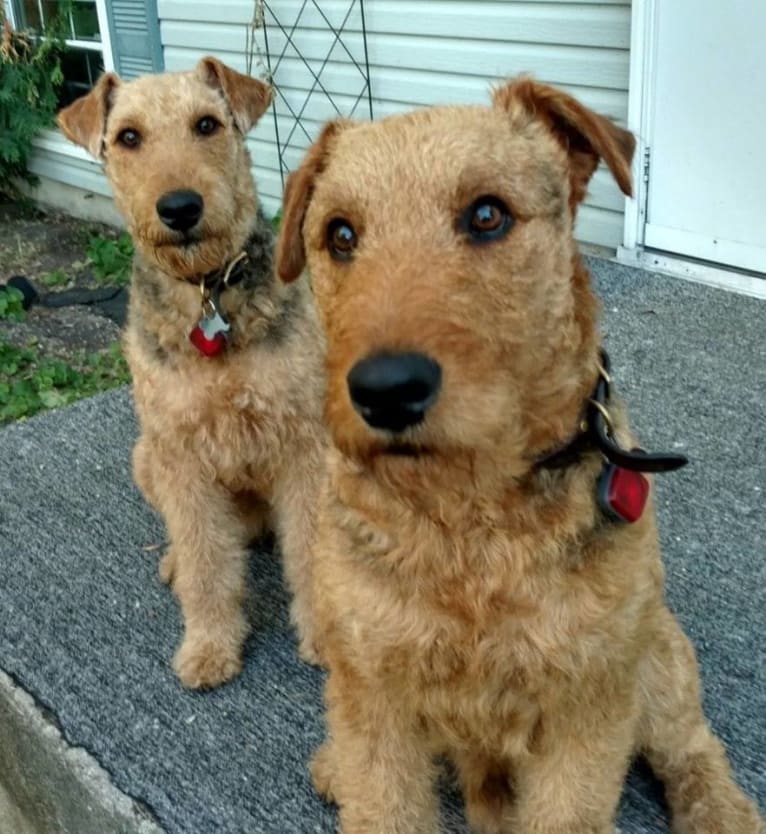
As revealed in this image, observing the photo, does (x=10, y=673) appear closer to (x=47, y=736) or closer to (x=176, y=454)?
(x=47, y=736)

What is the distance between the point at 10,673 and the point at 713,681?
2.05 m

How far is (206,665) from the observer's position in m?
3.16

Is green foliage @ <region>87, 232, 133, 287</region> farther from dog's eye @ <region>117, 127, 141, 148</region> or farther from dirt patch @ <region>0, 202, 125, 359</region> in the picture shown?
dog's eye @ <region>117, 127, 141, 148</region>

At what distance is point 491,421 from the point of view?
5.94 ft

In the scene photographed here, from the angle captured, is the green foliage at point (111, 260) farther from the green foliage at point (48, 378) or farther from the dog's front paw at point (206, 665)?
the dog's front paw at point (206, 665)

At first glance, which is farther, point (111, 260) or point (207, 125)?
point (111, 260)

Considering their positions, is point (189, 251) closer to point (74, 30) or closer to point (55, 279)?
point (55, 279)

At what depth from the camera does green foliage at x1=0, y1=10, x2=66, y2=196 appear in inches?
325

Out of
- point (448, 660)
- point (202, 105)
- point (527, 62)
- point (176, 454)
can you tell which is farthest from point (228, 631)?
point (527, 62)

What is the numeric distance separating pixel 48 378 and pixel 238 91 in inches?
119

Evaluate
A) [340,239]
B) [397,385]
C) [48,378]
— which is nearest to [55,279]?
[48,378]

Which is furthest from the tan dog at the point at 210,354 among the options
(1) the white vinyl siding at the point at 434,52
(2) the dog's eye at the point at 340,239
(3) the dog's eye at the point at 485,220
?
(1) the white vinyl siding at the point at 434,52

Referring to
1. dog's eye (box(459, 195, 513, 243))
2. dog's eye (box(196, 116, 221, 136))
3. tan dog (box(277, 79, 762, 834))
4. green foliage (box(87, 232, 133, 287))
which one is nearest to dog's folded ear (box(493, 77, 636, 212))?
tan dog (box(277, 79, 762, 834))

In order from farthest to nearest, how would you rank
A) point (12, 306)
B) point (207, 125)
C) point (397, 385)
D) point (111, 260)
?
point (111, 260), point (12, 306), point (207, 125), point (397, 385)
